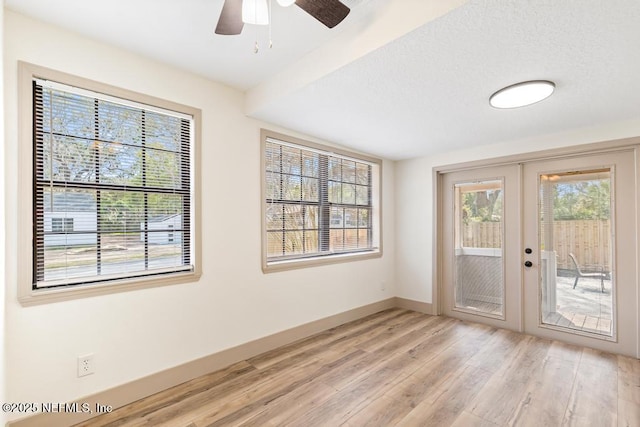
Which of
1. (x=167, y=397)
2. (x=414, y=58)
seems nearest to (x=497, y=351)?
(x=414, y=58)

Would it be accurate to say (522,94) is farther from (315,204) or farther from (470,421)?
(470,421)

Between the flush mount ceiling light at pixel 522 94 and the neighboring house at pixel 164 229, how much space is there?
278cm

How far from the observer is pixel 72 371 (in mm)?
1971

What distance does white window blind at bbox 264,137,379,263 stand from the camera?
3250 millimetres

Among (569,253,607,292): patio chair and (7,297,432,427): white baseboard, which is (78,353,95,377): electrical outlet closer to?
(7,297,432,427): white baseboard

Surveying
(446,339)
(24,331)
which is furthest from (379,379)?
(24,331)

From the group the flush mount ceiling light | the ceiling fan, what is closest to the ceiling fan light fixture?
the ceiling fan

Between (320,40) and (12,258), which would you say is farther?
(320,40)

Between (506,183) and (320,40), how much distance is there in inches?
118

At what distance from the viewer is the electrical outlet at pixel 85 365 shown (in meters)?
1.99

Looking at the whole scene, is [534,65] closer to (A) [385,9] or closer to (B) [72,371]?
(A) [385,9]

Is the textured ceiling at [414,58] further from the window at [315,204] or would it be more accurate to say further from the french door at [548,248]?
the french door at [548,248]

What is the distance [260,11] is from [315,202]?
2.34 meters

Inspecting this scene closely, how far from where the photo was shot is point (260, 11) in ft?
5.12
